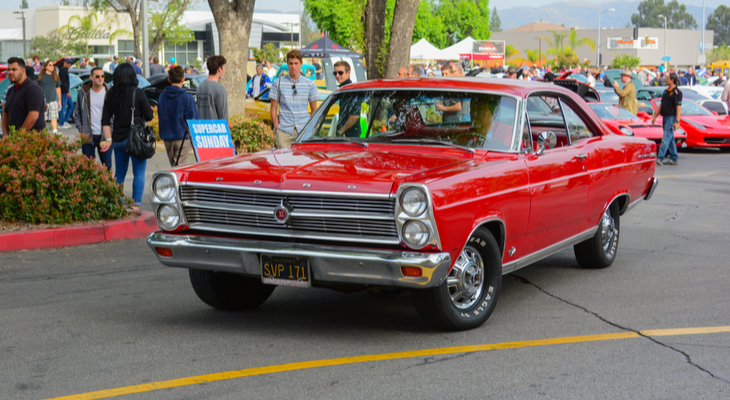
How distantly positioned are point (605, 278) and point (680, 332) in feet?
5.84

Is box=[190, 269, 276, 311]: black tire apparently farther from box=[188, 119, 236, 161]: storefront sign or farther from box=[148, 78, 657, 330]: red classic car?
box=[188, 119, 236, 161]: storefront sign

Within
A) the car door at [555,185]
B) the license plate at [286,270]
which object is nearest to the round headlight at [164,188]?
the license plate at [286,270]

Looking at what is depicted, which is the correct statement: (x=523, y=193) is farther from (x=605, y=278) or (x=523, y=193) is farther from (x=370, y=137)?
(x=605, y=278)

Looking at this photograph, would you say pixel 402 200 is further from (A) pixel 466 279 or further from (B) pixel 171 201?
(B) pixel 171 201

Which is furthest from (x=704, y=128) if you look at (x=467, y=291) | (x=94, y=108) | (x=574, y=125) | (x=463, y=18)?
(x=463, y=18)

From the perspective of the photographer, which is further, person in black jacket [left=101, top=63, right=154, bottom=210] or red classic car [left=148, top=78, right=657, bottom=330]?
person in black jacket [left=101, top=63, right=154, bottom=210]

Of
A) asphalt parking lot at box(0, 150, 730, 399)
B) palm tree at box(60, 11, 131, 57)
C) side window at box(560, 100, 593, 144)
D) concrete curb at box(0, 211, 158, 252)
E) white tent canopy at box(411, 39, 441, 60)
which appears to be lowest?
asphalt parking lot at box(0, 150, 730, 399)

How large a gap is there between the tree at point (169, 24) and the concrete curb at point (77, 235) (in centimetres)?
3775

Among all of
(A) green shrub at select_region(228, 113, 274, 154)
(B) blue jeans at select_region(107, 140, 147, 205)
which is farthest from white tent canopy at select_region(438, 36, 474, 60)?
(B) blue jeans at select_region(107, 140, 147, 205)

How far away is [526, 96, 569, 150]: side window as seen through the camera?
22.1 feet

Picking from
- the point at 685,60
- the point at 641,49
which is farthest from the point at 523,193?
the point at 685,60

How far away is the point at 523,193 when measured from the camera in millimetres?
5691

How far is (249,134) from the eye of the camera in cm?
1577

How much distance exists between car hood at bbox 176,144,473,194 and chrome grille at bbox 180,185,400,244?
66 millimetres
